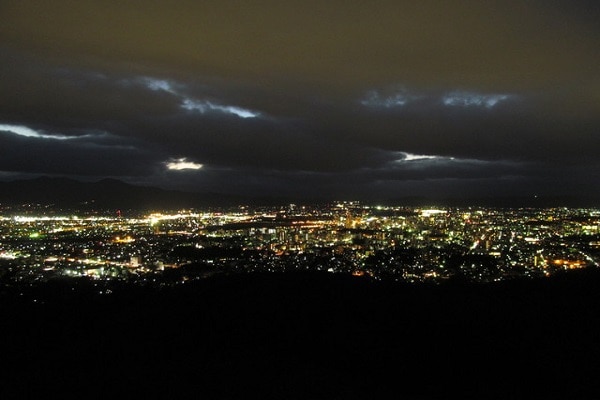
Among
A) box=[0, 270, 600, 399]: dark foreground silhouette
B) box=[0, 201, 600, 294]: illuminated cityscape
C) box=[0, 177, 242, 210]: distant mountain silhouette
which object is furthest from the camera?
box=[0, 177, 242, 210]: distant mountain silhouette

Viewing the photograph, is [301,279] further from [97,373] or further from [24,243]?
[24,243]

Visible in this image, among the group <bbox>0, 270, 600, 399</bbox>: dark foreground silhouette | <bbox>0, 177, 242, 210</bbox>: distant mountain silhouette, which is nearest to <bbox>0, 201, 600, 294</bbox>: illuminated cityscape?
<bbox>0, 270, 600, 399</bbox>: dark foreground silhouette

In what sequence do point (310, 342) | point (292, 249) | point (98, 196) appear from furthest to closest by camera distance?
1. point (98, 196)
2. point (292, 249)
3. point (310, 342)

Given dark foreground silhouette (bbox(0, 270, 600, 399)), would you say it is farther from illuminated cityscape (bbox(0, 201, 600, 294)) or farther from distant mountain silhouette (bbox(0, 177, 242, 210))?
distant mountain silhouette (bbox(0, 177, 242, 210))

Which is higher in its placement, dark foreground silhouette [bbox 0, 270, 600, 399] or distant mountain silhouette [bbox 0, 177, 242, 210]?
distant mountain silhouette [bbox 0, 177, 242, 210]

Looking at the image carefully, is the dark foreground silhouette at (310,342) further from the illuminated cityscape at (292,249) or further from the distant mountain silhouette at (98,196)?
the distant mountain silhouette at (98,196)

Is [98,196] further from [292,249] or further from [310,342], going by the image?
[310,342]

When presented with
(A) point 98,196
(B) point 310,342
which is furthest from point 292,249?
(A) point 98,196

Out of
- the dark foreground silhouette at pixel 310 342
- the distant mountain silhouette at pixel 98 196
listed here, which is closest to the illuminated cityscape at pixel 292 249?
the dark foreground silhouette at pixel 310 342
